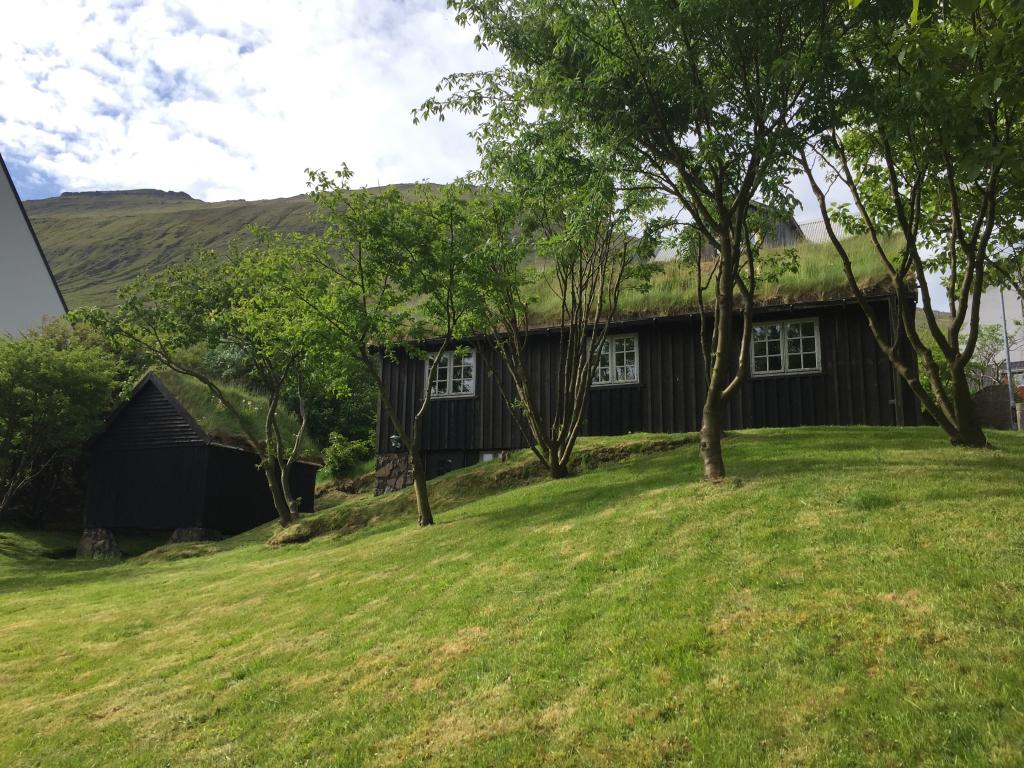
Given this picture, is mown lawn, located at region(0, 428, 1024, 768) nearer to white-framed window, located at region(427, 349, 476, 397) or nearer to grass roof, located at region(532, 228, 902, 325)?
grass roof, located at region(532, 228, 902, 325)

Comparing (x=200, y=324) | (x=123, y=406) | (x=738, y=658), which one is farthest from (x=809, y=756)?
(x=123, y=406)

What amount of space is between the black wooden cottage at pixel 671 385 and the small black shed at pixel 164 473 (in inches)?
333

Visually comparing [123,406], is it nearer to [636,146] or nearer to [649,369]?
[649,369]

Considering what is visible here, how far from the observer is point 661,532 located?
9.12m

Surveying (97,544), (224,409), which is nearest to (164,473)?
(97,544)

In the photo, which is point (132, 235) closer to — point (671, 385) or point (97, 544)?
point (97, 544)

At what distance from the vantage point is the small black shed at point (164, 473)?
2803 cm

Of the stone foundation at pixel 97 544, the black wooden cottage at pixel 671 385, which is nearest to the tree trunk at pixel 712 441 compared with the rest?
the black wooden cottage at pixel 671 385

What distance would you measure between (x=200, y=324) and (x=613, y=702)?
2405cm

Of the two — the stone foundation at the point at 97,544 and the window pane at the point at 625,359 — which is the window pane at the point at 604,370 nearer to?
the window pane at the point at 625,359

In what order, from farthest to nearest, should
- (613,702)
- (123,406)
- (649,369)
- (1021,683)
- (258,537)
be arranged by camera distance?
(123,406) → (258,537) → (649,369) → (613,702) → (1021,683)

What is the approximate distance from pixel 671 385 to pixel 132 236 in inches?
6511

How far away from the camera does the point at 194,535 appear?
27516 millimetres

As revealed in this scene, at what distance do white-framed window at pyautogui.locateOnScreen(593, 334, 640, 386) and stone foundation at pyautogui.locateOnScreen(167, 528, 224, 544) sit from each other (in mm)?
16431
